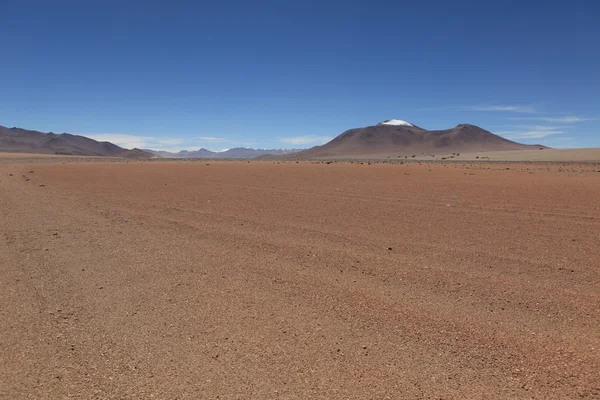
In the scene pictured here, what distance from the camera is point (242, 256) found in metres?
7.71

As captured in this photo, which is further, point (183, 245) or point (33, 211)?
point (33, 211)

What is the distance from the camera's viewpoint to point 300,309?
5.32m

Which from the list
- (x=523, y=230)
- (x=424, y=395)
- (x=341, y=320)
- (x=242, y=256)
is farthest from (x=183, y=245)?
(x=523, y=230)

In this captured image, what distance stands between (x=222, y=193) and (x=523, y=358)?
14.4m

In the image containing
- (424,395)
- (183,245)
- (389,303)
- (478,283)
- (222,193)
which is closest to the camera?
(424,395)

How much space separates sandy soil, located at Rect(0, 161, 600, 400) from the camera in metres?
3.80

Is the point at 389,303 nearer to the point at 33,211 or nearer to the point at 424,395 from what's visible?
the point at 424,395

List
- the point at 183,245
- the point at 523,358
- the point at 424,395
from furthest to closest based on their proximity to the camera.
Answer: the point at 183,245 → the point at 523,358 → the point at 424,395

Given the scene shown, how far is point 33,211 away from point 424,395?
40.1 ft

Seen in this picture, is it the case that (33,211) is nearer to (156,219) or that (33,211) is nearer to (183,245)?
(156,219)

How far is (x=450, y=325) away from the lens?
4.83 m

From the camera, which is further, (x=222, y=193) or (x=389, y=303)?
(x=222, y=193)

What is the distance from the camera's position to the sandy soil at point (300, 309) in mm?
3799

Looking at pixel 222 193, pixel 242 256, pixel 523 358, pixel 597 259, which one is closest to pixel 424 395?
pixel 523 358
